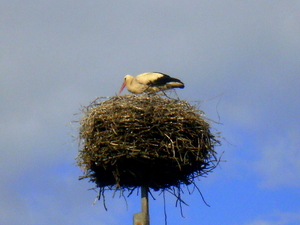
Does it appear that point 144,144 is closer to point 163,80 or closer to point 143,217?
point 143,217

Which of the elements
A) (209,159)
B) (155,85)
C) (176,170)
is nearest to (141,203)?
(176,170)

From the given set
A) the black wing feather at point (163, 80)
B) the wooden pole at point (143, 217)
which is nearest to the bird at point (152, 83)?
the black wing feather at point (163, 80)

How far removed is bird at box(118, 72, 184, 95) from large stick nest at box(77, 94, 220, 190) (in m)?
2.03

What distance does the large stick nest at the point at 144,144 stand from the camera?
23.9ft

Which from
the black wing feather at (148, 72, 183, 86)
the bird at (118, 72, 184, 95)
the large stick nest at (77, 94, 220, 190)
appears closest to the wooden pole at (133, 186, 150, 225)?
the large stick nest at (77, 94, 220, 190)

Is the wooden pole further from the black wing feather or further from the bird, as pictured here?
the black wing feather

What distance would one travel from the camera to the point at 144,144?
7.24 meters

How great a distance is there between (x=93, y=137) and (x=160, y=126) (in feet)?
2.98

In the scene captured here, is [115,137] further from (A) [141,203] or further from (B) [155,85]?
(B) [155,85]

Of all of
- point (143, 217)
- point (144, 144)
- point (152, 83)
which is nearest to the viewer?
point (143, 217)

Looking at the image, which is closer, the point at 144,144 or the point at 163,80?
the point at 144,144

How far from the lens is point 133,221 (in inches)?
255

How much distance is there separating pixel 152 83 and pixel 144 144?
3.05 m

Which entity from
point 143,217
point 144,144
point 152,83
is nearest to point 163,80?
point 152,83
